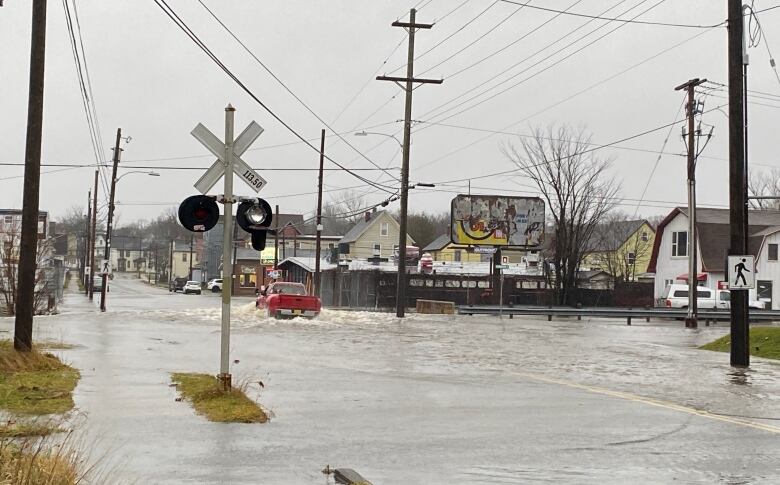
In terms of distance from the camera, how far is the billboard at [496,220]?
56031 mm

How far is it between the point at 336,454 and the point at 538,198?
49515 mm

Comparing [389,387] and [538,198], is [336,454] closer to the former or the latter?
[389,387]

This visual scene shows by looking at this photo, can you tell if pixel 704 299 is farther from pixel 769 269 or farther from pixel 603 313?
pixel 603 313

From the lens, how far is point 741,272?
1953 cm

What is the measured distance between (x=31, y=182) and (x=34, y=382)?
14.9 ft

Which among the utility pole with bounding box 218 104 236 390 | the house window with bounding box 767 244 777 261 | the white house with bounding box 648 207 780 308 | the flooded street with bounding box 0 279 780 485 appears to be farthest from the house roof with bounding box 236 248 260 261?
the utility pole with bounding box 218 104 236 390

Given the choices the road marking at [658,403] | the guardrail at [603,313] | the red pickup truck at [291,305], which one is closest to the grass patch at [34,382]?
the road marking at [658,403]

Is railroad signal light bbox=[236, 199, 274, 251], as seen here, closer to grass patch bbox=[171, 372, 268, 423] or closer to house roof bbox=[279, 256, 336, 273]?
grass patch bbox=[171, 372, 268, 423]

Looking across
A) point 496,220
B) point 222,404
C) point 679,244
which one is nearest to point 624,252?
point 679,244

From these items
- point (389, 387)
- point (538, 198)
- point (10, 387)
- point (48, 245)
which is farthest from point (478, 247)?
point (10, 387)

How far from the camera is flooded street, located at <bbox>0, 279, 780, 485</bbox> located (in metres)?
8.39

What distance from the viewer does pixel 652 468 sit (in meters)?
8.69

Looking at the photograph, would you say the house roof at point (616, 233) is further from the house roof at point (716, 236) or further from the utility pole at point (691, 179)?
the utility pole at point (691, 179)

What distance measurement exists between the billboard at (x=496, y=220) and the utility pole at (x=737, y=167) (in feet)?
117
